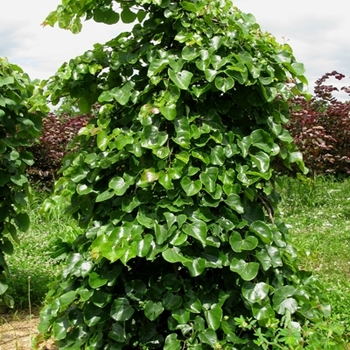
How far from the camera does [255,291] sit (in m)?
2.08

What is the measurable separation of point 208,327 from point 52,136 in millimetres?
6815

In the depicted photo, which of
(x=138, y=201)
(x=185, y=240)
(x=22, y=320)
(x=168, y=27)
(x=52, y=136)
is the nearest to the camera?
(x=185, y=240)

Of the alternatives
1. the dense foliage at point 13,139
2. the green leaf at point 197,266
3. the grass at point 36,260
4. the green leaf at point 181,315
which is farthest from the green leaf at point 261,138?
the dense foliage at point 13,139

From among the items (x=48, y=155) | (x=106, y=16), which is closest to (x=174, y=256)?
(x=106, y=16)

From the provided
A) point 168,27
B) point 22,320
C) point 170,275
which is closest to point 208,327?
point 170,275

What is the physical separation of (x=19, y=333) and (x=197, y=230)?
5.85 ft

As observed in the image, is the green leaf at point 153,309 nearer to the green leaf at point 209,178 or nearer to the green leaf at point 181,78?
the green leaf at point 209,178

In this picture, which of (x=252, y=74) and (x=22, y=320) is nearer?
(x=252, y=74)

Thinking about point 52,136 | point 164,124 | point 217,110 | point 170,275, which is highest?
point 52,136

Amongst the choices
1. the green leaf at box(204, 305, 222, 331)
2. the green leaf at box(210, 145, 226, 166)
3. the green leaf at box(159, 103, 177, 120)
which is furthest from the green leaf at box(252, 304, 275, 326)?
the green leaf at box(159, 103, 177, 120)

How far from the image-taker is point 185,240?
1947 millimetres

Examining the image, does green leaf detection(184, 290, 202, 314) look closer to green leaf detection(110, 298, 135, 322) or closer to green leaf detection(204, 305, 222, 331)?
green leaf detection(204, 305, 222, 331)

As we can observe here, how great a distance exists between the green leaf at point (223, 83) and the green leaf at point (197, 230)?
53 cm

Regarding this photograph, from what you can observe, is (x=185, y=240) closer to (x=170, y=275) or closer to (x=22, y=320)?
(x=170, y=275)
